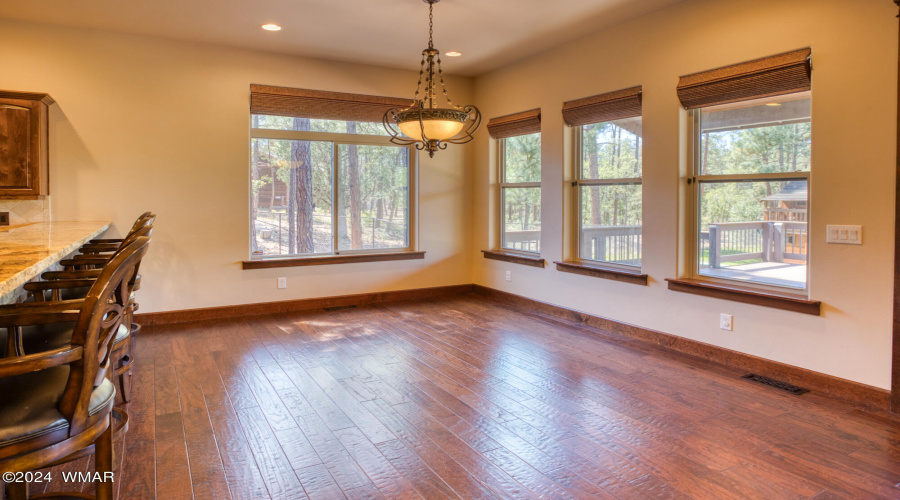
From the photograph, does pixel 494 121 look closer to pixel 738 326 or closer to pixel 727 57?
pixel 727 57

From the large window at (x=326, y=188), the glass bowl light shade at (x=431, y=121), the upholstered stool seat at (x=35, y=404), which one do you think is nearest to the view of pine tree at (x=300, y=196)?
the large window at (x=326, y=188)

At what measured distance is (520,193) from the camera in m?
6.10

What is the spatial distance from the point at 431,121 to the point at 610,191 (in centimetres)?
228

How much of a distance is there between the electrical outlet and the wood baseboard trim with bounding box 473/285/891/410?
0.16m

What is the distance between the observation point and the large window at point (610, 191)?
474 cm

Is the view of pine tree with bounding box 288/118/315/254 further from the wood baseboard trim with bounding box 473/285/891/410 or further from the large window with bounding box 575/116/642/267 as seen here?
the large window with bounding box 575/116/642/267

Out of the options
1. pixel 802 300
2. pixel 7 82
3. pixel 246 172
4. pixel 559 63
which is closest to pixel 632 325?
pixel 802 300

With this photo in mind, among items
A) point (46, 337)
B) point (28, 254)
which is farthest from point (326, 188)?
point (46, 337)

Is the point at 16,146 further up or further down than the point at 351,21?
further down

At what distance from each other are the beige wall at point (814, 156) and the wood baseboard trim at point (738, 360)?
6 centimetres

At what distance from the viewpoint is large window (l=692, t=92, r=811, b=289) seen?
3598 millimetres

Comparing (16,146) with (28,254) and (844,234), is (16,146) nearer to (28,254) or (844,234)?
(28,254)

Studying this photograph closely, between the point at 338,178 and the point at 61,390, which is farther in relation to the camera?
the point at 338,178

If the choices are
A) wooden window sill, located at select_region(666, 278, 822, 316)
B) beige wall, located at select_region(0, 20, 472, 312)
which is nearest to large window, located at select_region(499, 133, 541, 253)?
beige wall, located at select_region(0, 20, 472, 312)
